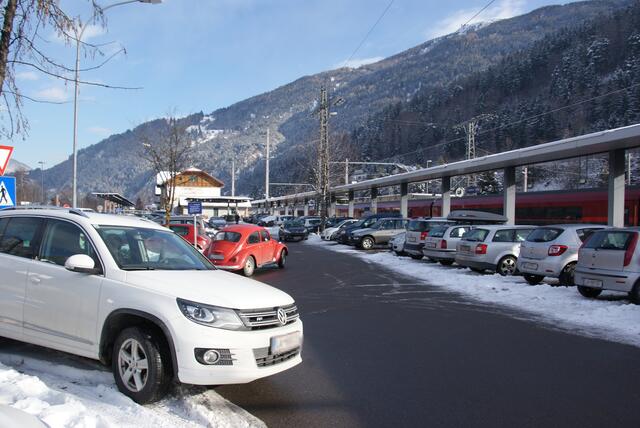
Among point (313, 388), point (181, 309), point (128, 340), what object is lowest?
point (313, 388)

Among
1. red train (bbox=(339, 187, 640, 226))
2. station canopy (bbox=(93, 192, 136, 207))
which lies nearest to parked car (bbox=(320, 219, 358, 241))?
red train (bbox=(339, 187, 640, 226))

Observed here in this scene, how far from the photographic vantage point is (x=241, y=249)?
16.3 m

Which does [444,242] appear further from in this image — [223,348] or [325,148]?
[325,148]

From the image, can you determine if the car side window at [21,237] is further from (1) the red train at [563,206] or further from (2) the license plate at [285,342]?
(1) the red train at [563,206]

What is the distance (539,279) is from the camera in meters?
14.0

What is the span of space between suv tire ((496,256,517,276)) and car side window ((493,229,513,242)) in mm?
544

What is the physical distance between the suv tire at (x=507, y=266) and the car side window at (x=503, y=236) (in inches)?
21.4

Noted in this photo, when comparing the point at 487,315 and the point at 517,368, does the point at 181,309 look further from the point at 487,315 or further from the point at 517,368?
the point at 487,315

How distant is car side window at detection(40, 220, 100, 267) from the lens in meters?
5.53

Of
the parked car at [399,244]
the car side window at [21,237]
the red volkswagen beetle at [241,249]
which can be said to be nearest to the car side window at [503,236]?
the red volkswagen beetle at [241,249]

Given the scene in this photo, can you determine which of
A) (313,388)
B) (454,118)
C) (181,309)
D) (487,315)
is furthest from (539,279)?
(454,118)

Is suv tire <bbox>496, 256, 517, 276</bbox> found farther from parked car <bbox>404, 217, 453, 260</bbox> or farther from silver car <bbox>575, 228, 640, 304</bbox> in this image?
parked car <bbox>404, 217, 453, 260</bbox>

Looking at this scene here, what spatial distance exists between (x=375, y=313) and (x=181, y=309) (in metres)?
5.85

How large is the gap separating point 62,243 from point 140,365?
5.83 ft
